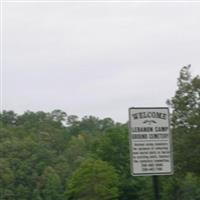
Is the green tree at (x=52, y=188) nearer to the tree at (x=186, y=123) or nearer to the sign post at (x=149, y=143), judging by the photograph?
the tree at (x=186, y=123)

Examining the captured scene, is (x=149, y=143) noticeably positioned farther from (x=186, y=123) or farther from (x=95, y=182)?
(x=95, y=182)

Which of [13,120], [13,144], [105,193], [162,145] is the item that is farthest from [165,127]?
[13,120]

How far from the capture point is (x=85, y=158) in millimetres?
96188

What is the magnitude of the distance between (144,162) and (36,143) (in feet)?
352

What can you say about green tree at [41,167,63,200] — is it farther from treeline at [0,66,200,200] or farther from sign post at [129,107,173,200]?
sign post at [129,107,173,200]

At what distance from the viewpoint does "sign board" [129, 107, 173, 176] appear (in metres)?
10.6

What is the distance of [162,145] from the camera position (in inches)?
419

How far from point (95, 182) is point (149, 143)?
60.0m

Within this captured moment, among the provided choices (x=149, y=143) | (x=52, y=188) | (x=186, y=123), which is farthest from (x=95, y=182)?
(x=149, y=143)

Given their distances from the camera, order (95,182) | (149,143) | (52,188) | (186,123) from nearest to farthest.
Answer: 1. (149,143)
2. (186,123)
3. (95,182)
4. (52,188)

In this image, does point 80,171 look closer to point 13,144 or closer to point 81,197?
point 81,197

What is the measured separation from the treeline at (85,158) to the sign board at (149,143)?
20.0 metres

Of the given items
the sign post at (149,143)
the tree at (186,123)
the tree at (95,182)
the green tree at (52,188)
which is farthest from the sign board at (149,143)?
the green tree at (52,188)

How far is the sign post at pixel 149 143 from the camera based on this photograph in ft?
34.8
